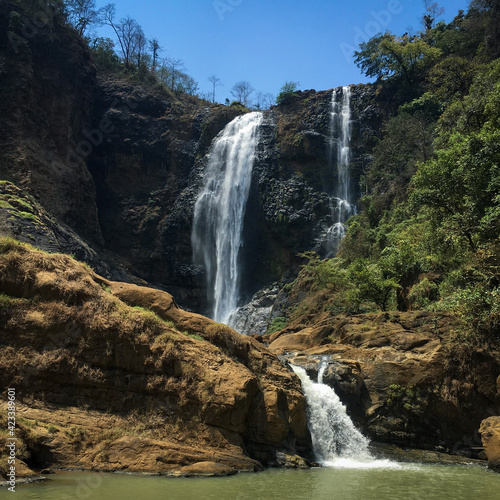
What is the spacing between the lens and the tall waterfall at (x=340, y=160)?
1441 inches

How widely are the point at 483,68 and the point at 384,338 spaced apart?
22.2 meters

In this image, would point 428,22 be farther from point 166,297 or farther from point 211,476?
point 211,476

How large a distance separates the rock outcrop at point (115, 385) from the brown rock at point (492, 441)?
16.2 feet

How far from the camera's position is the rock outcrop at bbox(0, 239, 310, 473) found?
9.75 m

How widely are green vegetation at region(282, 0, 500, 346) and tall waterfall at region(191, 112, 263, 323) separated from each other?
24.6ft

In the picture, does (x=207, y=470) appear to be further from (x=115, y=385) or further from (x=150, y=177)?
(x=150, y=177)

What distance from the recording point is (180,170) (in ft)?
149

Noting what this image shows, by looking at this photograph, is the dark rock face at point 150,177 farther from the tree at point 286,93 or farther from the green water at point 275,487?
the green water at point 275,487

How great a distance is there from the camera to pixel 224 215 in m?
40.5

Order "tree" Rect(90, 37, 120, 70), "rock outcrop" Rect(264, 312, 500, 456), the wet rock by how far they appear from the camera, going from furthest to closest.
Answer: "tree" Rect(90, 37, 120, 70) < "rock outcrop" Rect(264, 312, 500, 456) < the wet rock

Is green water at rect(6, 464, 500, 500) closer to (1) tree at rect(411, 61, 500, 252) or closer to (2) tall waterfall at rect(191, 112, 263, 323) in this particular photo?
(1) tree at rect(411, 61, 500, 252)

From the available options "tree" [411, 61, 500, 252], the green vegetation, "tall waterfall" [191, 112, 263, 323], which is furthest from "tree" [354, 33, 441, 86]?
"tree" [411, 61, 500, 252]

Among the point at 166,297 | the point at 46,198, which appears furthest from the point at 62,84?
the point at 166,297

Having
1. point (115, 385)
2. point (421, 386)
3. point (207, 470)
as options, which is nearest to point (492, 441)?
point (421, 386)
